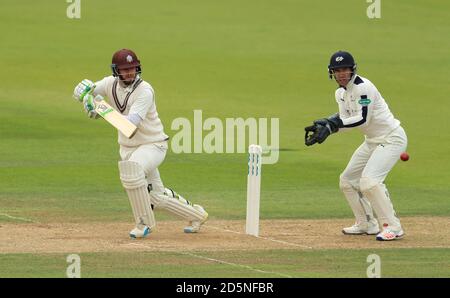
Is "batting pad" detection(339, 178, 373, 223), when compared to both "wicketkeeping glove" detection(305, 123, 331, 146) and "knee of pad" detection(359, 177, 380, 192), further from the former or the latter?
"wicketkeeping glove" detection(305, 123, 331, 146)

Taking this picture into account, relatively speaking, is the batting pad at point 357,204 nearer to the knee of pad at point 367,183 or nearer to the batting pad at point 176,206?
the knee of pad at point 367,183

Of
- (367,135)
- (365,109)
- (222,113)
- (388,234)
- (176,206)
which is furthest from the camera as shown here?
(222,113)

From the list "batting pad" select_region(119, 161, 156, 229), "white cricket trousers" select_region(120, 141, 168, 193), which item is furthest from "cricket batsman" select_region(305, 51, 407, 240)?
"batting pad" select_region(119, 161, 156, 229)

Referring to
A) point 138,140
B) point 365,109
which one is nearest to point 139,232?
point 138,140

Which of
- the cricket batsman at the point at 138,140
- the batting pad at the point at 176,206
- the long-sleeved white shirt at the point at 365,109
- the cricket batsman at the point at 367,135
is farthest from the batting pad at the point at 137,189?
the long-sleeved white shirt at the point at 365,109

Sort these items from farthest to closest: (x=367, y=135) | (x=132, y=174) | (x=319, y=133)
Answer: (x=367, y=135)
(x=319, y=133)
(x=132, y=174)

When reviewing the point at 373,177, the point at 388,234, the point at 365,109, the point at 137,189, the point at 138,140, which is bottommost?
the point at 388,234

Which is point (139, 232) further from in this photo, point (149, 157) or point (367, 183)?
point (367, 183)

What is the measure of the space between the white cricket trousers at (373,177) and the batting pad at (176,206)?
5.78 ft

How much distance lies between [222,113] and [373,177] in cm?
1297

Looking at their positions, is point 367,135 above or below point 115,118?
below

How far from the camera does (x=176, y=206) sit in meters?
14.6

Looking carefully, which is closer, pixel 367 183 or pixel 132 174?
pixel 132 174
